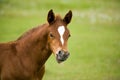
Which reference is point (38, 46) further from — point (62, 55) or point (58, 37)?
point (62, 55)

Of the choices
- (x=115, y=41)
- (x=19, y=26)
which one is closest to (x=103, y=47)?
(x=115, y=41)

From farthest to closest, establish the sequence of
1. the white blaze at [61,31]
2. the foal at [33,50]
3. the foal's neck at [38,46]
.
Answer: the foal's neck at [38,46] → the foal at [33,50] → the white blaze at [61,31]

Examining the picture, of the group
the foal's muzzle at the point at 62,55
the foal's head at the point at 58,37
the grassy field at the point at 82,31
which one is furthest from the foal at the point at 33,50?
the grassy field at the point at 82,31

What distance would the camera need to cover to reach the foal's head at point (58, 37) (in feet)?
39.1

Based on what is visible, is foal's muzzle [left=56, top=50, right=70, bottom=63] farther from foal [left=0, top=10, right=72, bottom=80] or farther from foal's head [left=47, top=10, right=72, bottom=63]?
foal [left=0, top=10, right=72, bottom=80]

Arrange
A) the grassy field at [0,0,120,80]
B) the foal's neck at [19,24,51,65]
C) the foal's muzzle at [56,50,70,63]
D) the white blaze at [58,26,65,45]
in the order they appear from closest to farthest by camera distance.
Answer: the foal's muzzle at [56,50,70,63] → the white blaze at [58,26,65,45] → the foal's neck at [19,24,51,65] → the grassy field at [0,0,120,80]

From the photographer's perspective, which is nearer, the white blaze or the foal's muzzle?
the foal's muzzle

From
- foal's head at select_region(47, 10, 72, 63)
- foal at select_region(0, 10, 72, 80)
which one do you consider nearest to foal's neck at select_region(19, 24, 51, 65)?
foal at select_region(0, 10, 72, 80)

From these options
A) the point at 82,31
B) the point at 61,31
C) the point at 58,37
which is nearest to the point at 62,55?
the point at 58,37

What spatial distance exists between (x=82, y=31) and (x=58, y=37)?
76.5 ft

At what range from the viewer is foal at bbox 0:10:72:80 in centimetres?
1226

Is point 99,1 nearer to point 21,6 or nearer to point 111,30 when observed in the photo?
point 21,6

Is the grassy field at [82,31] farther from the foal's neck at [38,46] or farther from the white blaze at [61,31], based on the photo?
the white blaze at [61,31]

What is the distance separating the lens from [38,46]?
41.4 feet
